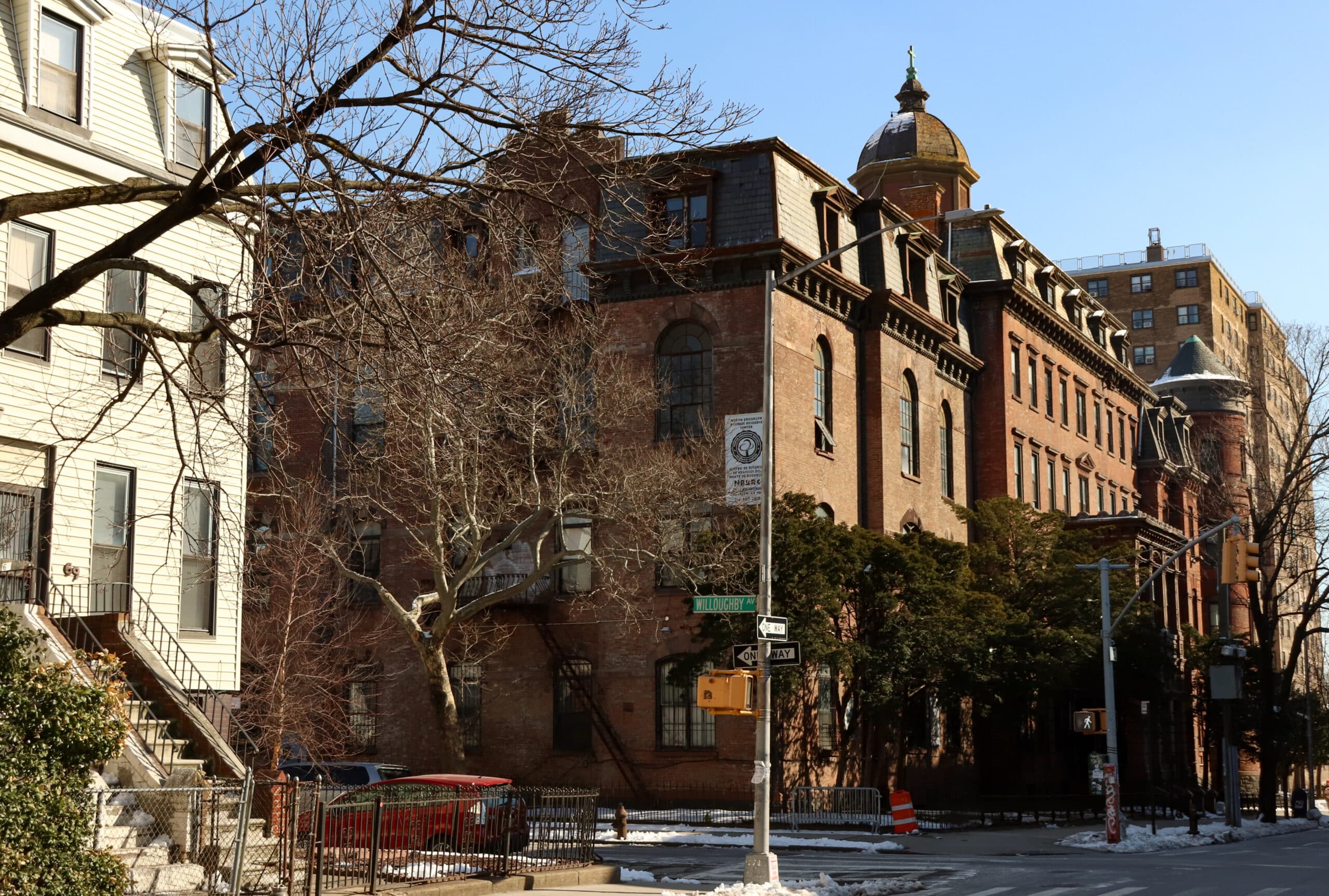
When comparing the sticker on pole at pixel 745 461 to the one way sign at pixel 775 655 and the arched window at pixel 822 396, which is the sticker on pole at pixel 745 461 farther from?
the arched window at pixel 822 396

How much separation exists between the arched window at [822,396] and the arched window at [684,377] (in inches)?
125

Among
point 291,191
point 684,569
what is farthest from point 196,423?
point 684,569

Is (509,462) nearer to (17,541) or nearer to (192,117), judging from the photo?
(192,117)

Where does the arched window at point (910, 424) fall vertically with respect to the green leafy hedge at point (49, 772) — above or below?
above

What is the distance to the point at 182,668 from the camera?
68.6 feet

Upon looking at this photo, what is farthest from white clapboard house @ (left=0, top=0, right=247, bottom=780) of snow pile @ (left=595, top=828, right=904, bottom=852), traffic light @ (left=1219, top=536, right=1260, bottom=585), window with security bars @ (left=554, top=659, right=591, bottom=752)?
traffic light @ (left=1219, top=536, right=1260, bottom=585)

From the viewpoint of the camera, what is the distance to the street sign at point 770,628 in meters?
19.6

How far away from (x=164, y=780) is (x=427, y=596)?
17.0 m

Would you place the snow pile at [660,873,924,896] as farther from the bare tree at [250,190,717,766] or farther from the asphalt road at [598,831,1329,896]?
the bare tree at [250,190,717,766]

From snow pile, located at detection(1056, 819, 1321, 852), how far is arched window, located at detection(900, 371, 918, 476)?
501 inches

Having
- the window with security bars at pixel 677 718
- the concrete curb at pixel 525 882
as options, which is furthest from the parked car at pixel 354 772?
the window with security bars at pixel 677 718

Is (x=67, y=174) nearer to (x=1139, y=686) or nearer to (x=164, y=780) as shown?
(x=164, y=780)

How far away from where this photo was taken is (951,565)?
40656 millimetres

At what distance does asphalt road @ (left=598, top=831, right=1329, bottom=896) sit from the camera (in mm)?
22000
